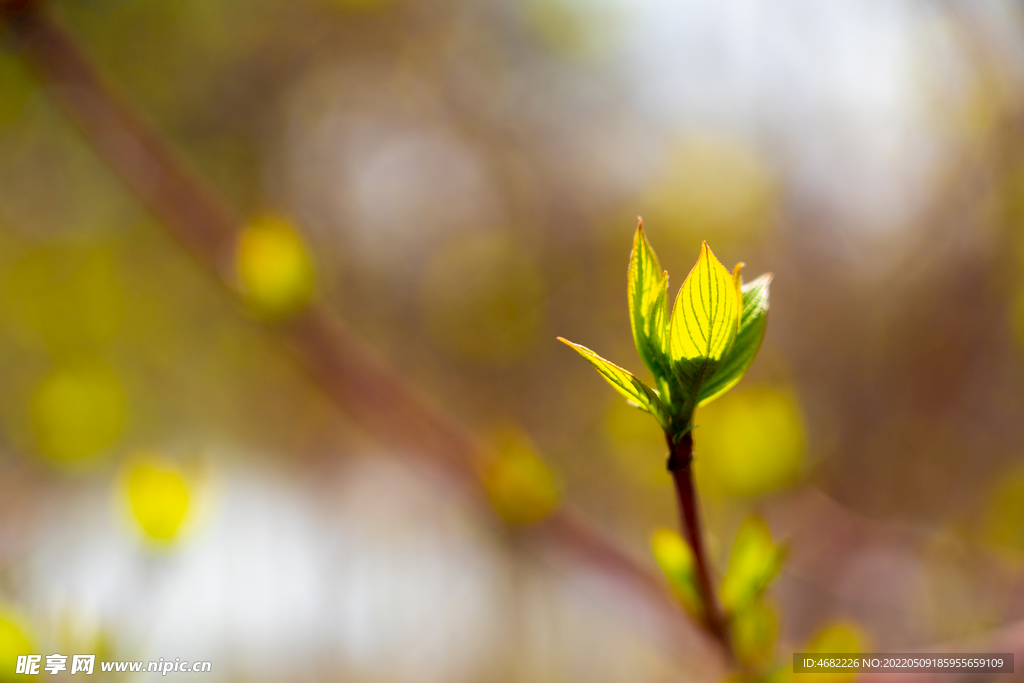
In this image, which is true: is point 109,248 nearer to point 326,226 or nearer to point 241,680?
point 326,226

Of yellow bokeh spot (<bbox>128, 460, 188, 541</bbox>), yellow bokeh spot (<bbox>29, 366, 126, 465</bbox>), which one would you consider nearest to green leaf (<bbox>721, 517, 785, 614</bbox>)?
yellow bokeh spot (<bbox>128, 460, 188, 541</bbox>)

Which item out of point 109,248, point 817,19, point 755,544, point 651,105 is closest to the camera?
point 755,544

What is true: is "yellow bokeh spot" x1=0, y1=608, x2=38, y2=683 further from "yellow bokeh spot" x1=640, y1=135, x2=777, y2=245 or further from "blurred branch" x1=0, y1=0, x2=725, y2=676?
"yellow bokeh spot" x1=640, y1=135, x2=777, y2=245

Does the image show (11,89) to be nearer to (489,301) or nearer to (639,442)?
(489,301)

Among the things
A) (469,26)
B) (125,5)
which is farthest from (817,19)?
(125,5)

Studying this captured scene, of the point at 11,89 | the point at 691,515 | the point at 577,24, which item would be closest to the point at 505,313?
the point at 577,24
